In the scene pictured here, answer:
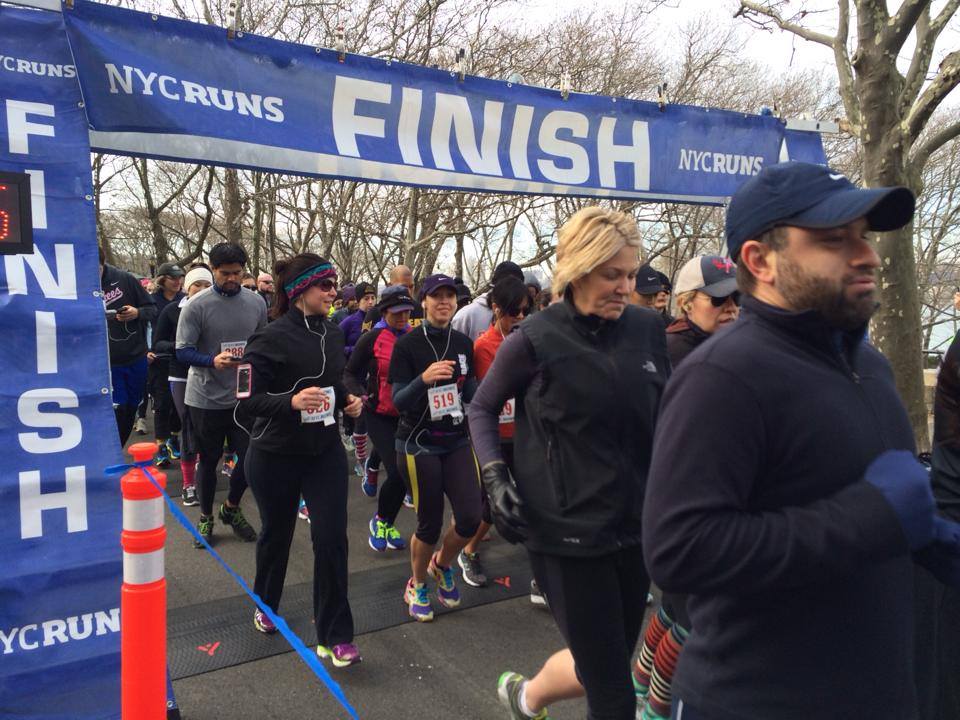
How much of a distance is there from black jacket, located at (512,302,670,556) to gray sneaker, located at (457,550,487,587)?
8.30 ft

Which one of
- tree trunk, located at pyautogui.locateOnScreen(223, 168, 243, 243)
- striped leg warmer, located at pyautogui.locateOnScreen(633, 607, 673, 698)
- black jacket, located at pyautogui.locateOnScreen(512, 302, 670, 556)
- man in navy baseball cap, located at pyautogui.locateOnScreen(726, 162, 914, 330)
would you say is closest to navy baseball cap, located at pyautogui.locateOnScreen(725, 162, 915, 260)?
man in navy baseball cap, located at pyautogui.locateOnScreen(726, 162, 914, 330)

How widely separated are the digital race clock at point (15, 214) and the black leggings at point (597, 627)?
2.38 metres

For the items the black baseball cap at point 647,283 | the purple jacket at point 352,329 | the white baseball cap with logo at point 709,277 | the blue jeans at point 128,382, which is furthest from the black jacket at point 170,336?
the white baseball cap with logo at point 709,277

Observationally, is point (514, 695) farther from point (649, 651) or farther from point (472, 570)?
point (472, 570)

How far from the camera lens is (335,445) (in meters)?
3.78

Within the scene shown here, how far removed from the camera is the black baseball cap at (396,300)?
17.5 ft

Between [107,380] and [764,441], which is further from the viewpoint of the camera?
[107,380]

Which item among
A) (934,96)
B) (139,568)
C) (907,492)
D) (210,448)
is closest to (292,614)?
(210,448)

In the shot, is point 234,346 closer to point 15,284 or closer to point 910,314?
point 15,284

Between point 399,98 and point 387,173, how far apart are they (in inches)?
17.0

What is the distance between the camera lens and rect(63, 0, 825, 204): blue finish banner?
125 inches

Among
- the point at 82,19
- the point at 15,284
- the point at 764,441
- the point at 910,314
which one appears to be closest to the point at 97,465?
the point at 15,284

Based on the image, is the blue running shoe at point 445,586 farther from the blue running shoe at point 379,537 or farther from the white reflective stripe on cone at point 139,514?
the white reflective stripe on cone at point 139,514

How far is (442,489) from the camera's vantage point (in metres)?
4.29
